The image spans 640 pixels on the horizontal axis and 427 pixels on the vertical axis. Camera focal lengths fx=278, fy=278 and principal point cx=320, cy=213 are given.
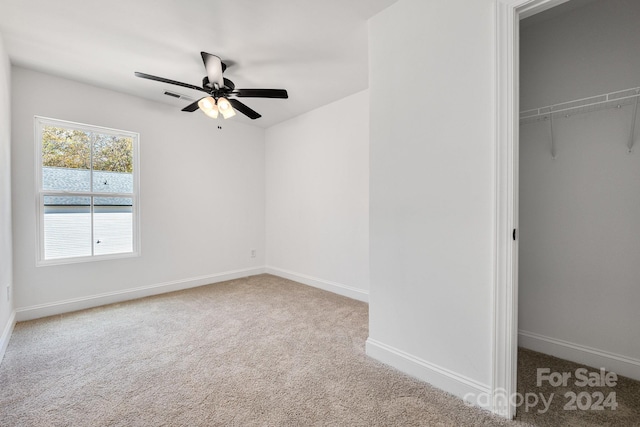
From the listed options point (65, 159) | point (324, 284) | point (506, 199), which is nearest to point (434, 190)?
point (506, 199)

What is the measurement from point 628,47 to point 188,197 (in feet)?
15.3

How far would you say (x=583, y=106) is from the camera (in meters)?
1.89

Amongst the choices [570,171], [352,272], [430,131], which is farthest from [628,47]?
[352,272]

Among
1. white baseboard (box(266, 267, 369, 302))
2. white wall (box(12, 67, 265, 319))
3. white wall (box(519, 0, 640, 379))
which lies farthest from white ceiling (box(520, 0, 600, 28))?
white wall (box(12, 67, 265, 319))

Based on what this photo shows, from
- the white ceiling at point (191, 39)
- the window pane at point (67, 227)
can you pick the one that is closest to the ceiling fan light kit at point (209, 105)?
the white ceiling at point (191, 39)

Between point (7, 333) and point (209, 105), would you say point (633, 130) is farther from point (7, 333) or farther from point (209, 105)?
point (7, 333)

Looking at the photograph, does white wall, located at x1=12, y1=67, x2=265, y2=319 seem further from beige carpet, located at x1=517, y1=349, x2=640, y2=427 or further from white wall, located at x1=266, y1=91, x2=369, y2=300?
beige carpet, located at x1=517, y1=349, x2=640, y2=427

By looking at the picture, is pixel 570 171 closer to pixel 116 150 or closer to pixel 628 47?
pixel 628 47

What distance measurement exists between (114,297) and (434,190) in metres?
3.85

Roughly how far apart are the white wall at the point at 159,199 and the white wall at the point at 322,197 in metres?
0.44

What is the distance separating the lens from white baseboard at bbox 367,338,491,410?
5.27 ft

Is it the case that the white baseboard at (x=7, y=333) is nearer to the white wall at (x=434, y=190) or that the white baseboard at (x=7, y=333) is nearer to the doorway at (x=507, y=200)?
the white wall at (x=434, y=190)

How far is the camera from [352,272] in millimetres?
3650

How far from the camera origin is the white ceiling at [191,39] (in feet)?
6.65
